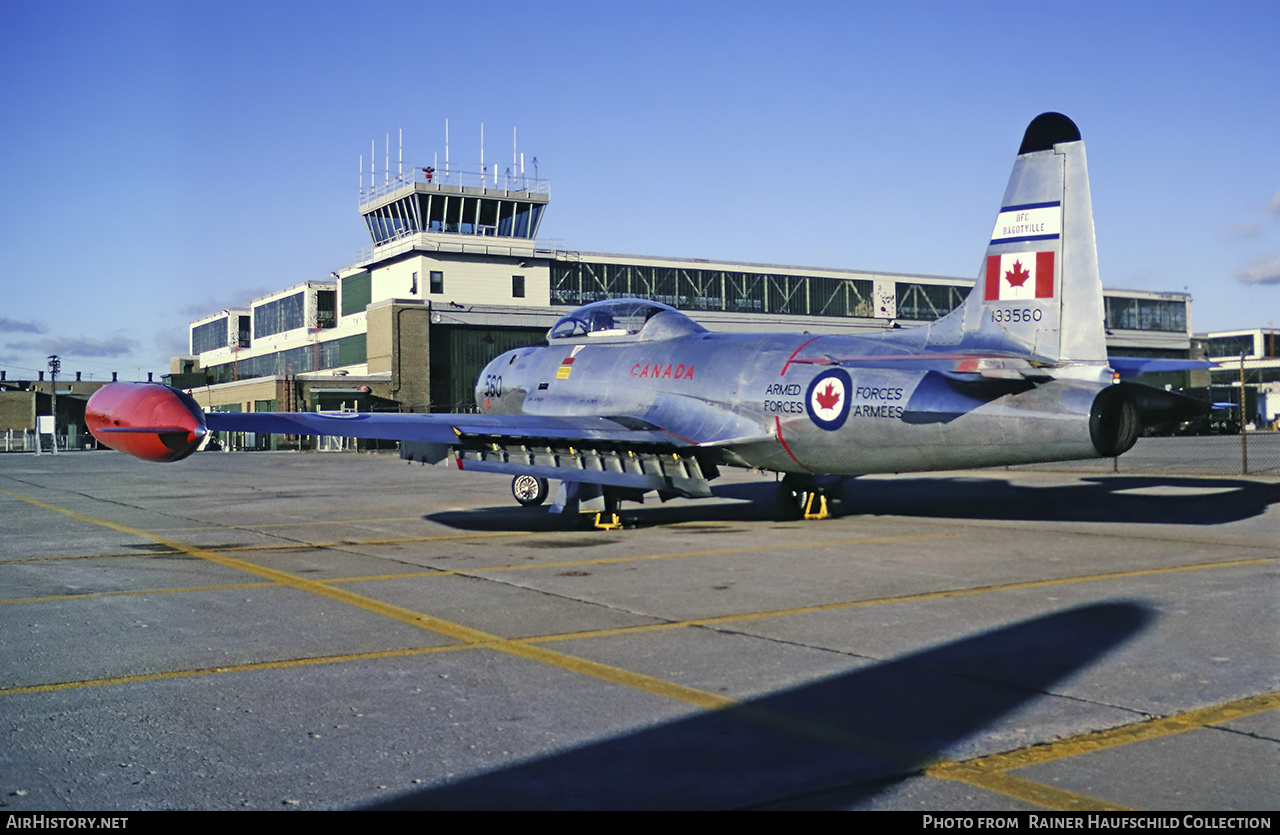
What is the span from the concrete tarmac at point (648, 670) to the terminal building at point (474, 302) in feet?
173

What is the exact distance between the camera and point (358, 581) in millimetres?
11578

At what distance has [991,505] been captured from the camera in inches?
805

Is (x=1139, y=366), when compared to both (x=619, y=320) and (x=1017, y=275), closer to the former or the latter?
(x=1017, y=275)

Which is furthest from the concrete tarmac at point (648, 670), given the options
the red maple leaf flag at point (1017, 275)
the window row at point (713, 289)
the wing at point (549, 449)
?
the window row at point (713, 289)

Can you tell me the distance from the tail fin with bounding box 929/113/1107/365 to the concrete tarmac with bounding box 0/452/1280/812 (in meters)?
2.86

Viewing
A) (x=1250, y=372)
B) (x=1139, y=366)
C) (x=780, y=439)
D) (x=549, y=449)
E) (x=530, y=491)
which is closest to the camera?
(x=780, y=439)

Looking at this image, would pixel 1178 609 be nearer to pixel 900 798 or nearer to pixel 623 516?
pixel 900 798

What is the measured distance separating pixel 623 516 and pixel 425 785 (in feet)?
46.5

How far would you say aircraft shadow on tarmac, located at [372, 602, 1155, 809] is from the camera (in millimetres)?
4797

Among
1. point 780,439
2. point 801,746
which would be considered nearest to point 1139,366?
point 780,439

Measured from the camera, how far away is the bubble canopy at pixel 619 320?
19.7 m

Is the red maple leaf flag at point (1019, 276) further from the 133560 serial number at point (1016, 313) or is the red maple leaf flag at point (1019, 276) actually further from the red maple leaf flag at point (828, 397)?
the red maple leaf flag at point (828, 397)

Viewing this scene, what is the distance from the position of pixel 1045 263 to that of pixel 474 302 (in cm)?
6066
